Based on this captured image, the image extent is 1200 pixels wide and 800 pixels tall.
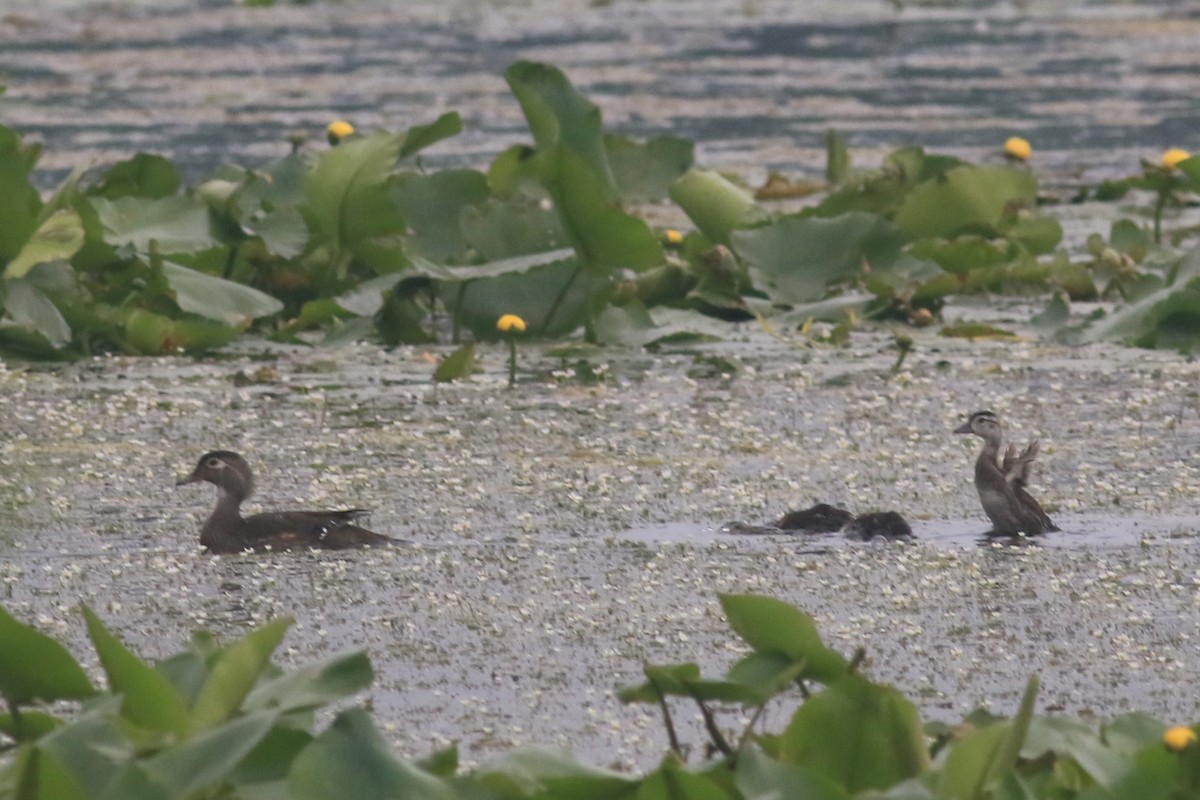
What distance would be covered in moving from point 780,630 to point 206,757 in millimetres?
909

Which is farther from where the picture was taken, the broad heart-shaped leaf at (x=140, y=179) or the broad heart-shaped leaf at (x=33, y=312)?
the broad heart-shaped leaf at (x=140, y=179)

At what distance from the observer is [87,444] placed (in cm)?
609

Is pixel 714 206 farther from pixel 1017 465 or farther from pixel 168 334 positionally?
pixel 1017 465

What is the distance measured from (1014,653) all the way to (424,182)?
4138 millimetres

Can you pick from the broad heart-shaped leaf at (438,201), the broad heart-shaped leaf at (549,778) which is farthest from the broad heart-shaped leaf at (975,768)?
the broad heart-shaped leaf at (438,201)

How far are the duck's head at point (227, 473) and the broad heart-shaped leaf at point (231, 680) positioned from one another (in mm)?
2246

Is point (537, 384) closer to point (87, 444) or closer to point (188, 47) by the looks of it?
point (87, 444)

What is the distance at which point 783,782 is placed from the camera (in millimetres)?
2750

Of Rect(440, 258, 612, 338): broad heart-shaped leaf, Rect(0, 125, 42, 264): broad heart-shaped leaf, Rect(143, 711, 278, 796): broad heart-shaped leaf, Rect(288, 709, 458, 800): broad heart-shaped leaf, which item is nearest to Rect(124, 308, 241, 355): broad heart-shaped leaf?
Rect(0, 125, 42, 264): broad heart-shaped leaf

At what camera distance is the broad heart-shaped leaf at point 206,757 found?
8.71 feet

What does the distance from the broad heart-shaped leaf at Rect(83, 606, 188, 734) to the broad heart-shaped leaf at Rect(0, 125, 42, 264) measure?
3.83 metres

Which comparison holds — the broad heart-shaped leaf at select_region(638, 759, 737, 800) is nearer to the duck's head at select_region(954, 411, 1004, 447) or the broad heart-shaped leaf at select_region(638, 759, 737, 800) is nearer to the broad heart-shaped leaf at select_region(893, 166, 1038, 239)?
the duck's head at select_region(954, 411, 1004, 447)

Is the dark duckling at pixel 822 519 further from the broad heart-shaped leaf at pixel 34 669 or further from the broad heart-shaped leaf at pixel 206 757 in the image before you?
the broad heart-shaped leaf at pixel 206 757

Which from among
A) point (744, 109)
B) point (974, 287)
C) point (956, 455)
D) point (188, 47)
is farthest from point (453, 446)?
point (188, 47)
